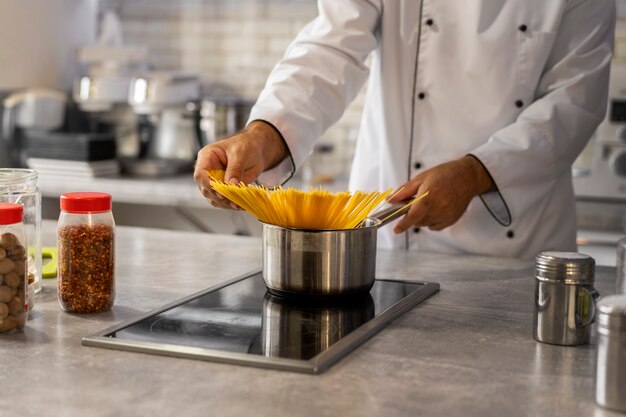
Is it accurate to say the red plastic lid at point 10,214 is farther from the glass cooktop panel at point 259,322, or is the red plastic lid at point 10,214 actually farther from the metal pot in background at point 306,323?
the metal pot in background at point 306,323

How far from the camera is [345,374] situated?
3.51 ft

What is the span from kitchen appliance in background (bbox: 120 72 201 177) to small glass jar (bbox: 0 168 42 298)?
2.20 m

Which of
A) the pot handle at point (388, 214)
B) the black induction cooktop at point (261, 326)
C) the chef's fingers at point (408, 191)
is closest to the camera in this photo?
the black induction cooktop at point (261, 326)

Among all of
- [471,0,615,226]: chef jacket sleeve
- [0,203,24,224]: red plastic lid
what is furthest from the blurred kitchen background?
[0,203,24,224]: red plastic lid

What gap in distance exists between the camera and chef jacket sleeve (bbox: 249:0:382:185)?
1.92 metres

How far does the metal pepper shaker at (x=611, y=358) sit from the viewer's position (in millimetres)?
985

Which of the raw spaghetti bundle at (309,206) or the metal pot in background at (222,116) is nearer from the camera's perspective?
the raw spaghetti bundle at (309,206)

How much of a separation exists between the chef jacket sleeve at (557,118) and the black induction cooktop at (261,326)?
530 millimetres

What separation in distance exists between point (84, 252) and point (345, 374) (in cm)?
47

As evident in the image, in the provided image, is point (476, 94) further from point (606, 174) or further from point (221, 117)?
point (221, 117)

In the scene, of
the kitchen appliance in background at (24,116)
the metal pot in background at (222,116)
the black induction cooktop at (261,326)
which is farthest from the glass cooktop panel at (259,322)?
the kitchen appliance in background at (24,116)

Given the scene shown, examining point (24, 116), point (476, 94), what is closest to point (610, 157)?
point (476, 94)

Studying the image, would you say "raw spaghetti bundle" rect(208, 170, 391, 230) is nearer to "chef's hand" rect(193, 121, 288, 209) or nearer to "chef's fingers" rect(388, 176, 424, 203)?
"chef's hand" rect(193, 121, 288, 209)

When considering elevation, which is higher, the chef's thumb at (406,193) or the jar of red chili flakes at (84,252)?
the chef's thumb at (406,193)
